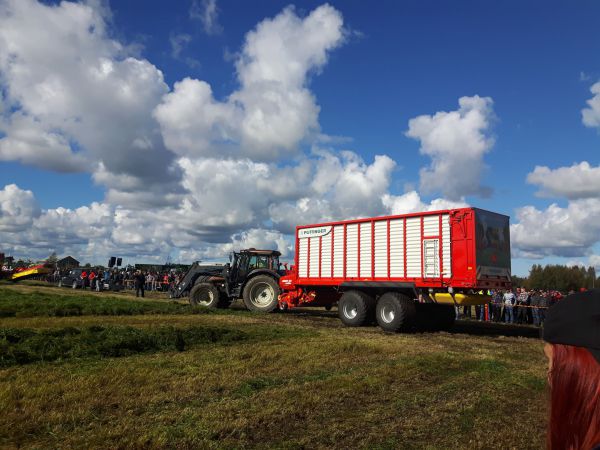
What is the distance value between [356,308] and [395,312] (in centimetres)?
154

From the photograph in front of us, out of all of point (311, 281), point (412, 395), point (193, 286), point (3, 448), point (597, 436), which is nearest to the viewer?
point (597, 436)

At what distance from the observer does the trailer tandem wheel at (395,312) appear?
509 inches

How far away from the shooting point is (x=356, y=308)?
563 inches

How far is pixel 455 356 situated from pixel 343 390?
3.81 m

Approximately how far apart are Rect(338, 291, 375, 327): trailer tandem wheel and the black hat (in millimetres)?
13001

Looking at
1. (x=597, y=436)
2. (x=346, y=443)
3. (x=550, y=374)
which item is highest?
(x=550, y=374)

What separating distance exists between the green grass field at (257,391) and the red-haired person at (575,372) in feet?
11.0

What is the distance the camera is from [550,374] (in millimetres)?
1294

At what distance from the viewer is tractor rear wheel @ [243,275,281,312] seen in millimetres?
17844

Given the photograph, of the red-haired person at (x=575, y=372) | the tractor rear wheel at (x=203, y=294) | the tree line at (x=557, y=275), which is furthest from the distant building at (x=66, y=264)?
the tree line at (x=557, y=275)

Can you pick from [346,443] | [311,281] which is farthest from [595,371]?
[311,281]

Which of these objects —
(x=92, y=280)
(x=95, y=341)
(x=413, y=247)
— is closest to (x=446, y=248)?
(x=413, y=247)

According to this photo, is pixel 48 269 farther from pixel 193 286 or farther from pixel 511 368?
pixel 511 368

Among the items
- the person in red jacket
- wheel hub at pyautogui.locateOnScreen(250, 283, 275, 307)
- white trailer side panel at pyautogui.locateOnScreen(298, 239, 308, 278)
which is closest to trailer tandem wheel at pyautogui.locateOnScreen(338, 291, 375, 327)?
white trailer side panel at pyautogui.locateOnScreen(298, 239, 308, 278)
